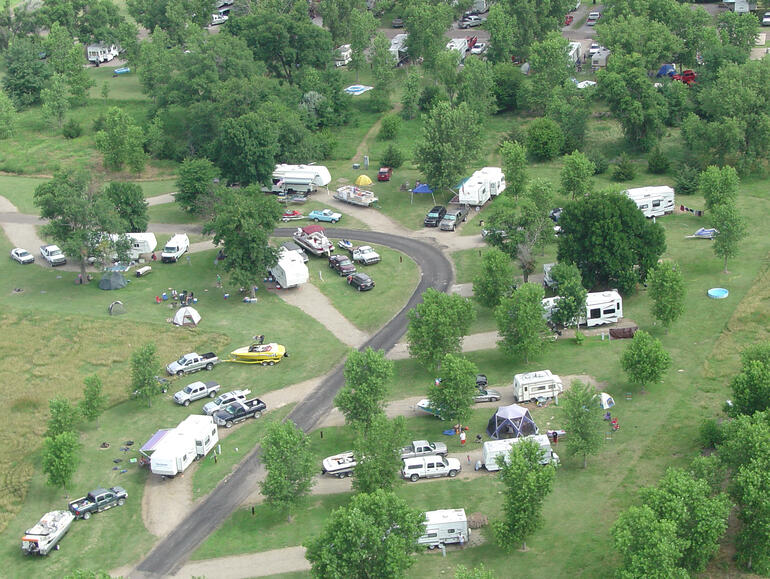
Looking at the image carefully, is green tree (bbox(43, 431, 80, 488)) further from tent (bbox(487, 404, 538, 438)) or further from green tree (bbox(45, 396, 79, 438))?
tent (bbox(487, 404, 538, 438))

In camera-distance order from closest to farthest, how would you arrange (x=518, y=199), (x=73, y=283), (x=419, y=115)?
(x=73, y=283), (x=518, y=199), (x=419, y=115)

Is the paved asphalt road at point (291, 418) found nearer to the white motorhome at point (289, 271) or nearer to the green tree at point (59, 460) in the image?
the green tree at point (59, 460)

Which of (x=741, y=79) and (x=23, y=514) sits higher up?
(x=741, y=79)

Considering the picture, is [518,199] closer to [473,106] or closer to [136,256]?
[473,106]

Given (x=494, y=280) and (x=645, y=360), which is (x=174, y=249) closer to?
(x=494, y=280)

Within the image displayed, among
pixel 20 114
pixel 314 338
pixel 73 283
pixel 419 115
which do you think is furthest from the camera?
pixel 20 114

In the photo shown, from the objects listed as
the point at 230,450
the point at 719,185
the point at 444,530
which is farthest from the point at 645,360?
the point at 719,185

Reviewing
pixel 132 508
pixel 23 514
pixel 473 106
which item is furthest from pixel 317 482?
pixel 473 106

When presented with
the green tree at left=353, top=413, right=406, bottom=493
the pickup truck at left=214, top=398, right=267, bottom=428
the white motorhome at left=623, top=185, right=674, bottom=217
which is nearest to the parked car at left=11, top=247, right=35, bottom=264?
the pickup truck at left=214, top=398, right=267, bottom=428

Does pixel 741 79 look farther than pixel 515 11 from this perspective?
No
